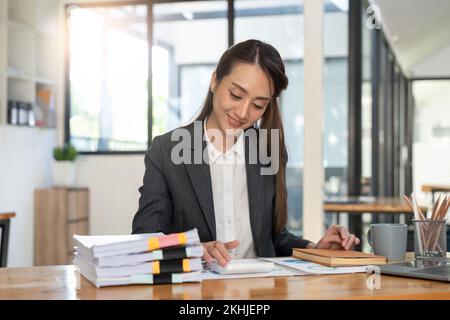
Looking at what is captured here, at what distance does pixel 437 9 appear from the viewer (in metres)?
8.13

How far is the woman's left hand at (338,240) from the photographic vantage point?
1893mm

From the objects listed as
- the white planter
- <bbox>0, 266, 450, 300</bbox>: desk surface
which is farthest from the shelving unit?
<bbox>0, 266, 450, 300</bbox>: desk surface

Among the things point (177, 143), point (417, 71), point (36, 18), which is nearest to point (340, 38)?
point (36, 18)

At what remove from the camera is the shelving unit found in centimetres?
502

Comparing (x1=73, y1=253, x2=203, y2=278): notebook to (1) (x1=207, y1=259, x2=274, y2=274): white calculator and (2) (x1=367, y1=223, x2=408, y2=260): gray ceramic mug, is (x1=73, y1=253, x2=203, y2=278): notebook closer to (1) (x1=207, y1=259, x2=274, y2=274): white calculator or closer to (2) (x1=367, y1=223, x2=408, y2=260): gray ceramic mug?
(1) (x1=207, y1=259, x2=274, y2=274): white calculator

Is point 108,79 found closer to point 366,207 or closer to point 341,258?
point 366,207

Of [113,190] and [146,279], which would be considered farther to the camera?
[113,190]

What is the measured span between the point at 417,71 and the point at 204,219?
10.4m

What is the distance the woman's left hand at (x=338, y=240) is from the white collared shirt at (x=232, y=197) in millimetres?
270

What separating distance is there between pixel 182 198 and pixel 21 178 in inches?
145

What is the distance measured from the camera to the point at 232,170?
2170 millimetres

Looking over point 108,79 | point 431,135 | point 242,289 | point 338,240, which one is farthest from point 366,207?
point 431,135

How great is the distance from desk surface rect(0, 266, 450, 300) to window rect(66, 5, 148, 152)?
4492 millimetres

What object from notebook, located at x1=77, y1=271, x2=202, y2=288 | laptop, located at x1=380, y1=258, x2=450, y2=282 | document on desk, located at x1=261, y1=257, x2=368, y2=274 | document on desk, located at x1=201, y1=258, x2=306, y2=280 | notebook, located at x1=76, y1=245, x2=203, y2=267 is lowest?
document on desk, located at x1=201, y1=258, x2=306, y2=280
